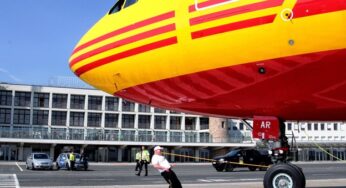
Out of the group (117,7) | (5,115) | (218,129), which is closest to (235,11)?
(117,7)

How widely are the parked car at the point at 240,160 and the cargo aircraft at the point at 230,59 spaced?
2618 centimetres

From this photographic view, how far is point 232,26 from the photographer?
6.75 meters

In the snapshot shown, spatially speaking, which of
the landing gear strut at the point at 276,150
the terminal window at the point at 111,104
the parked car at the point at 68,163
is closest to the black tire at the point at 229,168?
the parked car at the point at 68,163

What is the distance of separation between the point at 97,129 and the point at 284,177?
74.5 meters

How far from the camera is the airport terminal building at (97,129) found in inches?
2773

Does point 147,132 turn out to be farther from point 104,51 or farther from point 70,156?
point 104,51

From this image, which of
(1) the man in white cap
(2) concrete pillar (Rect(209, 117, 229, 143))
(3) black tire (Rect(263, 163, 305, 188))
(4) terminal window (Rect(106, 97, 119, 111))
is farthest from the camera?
(2) concrete pillar (Rect(209, 117, 229, 143))

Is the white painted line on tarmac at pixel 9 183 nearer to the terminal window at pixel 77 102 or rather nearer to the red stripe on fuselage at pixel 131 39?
the red stripe on fuselage at pixel 131 39

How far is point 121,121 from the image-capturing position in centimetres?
8300

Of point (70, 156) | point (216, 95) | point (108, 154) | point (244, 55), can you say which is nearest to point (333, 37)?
point (244, 55)

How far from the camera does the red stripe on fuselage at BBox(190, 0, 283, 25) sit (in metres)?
6.47

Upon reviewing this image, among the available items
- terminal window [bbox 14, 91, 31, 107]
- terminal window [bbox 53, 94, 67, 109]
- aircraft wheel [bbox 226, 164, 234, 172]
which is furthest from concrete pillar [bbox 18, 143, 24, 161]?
aircraft wheel [bbox 226, 164, 234, 172]

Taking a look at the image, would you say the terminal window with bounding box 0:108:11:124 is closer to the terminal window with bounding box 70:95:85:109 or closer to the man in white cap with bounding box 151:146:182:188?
the terminal window with bounding box 70:95:85:109

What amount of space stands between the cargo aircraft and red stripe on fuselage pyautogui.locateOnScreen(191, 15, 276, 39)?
0.01 m
